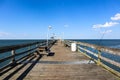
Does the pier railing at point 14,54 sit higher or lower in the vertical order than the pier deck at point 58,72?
higher

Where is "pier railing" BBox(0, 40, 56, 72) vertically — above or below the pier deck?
above

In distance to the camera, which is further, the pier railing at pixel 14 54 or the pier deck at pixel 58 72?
the pier railing at pixel 14 54

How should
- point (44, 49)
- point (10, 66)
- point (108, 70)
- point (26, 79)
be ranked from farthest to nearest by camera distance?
point (44, 49) → point (10, 66) → point (108, 70) → point (26, 79)

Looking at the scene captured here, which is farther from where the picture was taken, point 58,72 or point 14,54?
point 14,54

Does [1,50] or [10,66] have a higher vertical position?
[1,50]

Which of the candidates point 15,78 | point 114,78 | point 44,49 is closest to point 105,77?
point 114,78

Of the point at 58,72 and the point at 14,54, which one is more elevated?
the point at 14,54

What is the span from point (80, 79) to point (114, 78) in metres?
1.17

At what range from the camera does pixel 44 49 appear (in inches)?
558

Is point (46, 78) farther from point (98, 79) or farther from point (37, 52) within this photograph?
point (37, 52)

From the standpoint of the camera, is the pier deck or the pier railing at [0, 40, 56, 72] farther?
the pier railing at [0, 40, 56, 72]

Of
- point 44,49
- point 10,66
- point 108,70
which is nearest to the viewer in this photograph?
point 108,70

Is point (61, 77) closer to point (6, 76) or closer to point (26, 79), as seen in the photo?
point (26, 79)

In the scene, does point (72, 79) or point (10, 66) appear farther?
point (10, 66)
